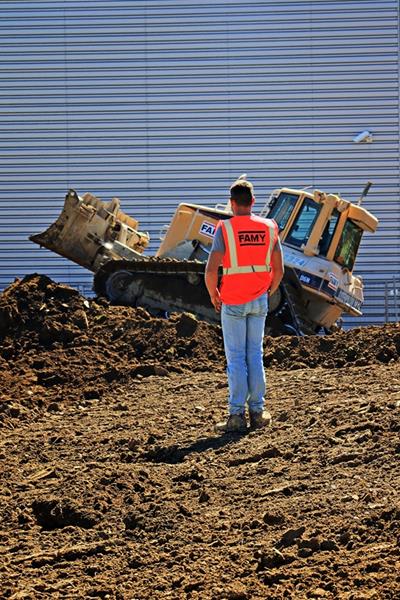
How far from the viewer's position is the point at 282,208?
1934 centimetres

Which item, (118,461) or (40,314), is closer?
(118,461)

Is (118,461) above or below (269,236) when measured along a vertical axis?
below

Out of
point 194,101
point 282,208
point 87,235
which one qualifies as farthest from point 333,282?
point 194,101

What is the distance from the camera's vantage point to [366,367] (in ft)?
38.9

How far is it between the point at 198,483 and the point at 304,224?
1202 centimetres

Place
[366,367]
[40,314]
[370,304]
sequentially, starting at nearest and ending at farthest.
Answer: [366,367], [40,314], [370,304]

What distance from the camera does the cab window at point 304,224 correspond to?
19109 mm

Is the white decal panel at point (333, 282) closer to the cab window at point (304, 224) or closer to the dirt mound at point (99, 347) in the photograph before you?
the cab window at point (304, 224)

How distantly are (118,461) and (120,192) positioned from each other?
1690 cm

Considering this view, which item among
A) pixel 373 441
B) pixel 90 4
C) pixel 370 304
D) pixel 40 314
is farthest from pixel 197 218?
pixel 373 441

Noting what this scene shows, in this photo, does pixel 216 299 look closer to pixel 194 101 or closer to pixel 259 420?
pixel 259 420

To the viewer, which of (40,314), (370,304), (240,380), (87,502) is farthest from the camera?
(370,304)

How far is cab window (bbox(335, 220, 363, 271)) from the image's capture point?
63.2 feet

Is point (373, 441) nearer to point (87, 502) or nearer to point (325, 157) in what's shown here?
point (87, 502)
